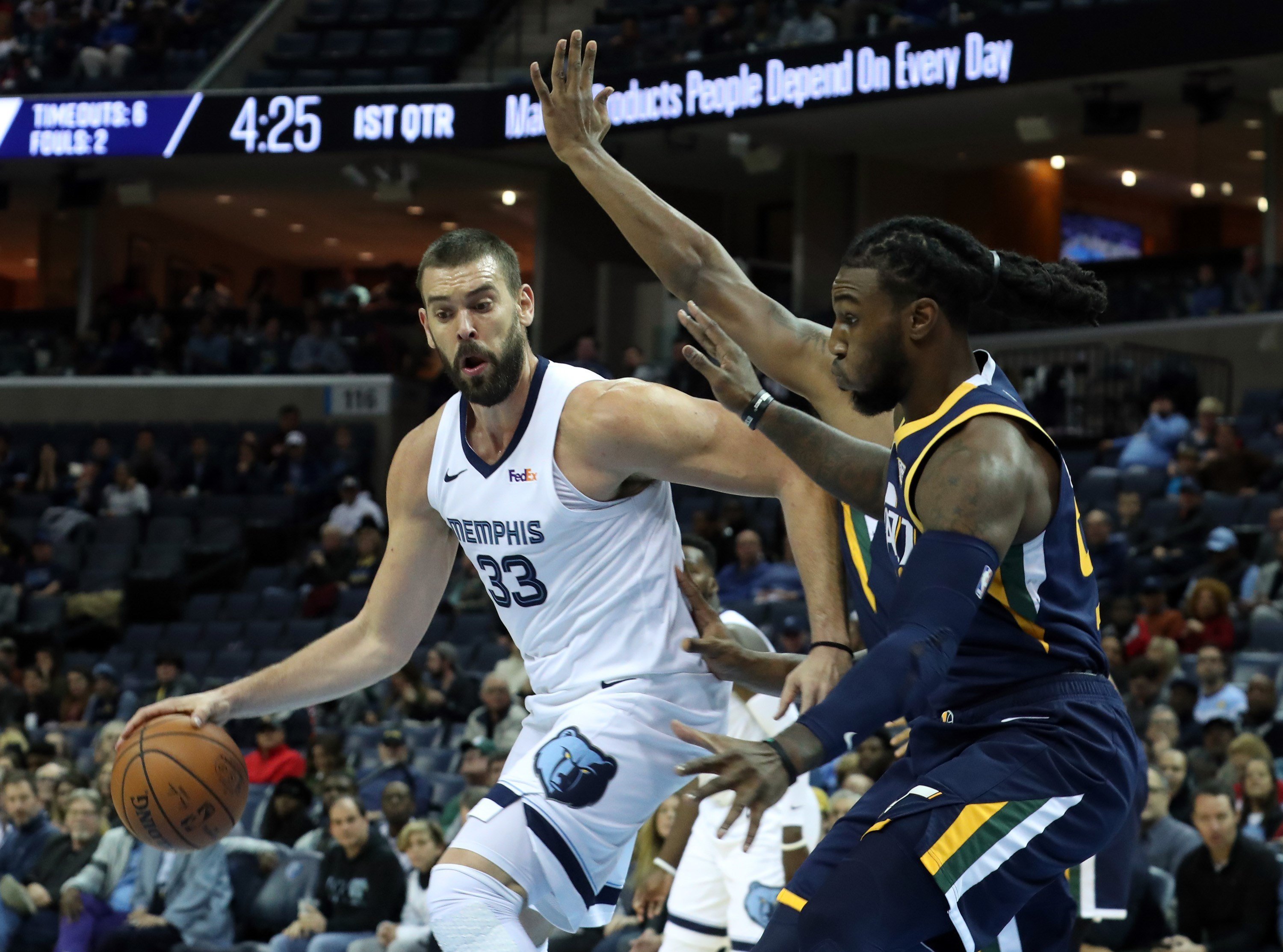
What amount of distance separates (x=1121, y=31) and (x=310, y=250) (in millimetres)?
17744

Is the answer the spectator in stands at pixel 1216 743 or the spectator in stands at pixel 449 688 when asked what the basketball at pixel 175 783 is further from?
the spectator in stands at pixel 449 688

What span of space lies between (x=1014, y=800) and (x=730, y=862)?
3870 mm

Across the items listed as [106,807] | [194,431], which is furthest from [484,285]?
[194,431]

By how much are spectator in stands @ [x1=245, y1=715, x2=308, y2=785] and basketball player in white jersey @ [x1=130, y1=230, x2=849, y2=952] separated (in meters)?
7.80

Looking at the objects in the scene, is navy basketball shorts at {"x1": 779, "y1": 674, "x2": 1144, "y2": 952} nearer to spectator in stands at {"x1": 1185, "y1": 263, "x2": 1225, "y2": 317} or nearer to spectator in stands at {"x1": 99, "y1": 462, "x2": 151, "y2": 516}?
spectator in stands at {"x1": 1185, "y1": 263, "x2": 1225, "y2": 317}

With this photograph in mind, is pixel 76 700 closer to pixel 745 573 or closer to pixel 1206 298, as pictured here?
pixel 745 573

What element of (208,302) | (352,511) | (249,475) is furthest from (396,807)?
(208,302)

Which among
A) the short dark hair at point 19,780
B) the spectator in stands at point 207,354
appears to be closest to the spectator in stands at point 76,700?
the short dark hair at point 19,780

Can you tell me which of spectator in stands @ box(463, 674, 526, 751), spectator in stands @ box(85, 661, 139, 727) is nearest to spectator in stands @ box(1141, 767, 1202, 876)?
spectator in stands @ box(463, 674, 526, 751)

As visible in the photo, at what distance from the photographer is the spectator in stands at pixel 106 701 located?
1440 cm

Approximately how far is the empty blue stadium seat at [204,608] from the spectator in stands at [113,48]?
A: 7.93 meters

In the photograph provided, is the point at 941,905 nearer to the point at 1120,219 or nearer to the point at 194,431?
the point at 194,431

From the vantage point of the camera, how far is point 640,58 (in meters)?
19.1

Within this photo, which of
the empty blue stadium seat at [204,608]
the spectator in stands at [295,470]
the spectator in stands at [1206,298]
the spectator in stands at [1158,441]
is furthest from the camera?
the spectator in stands at [295,470]
